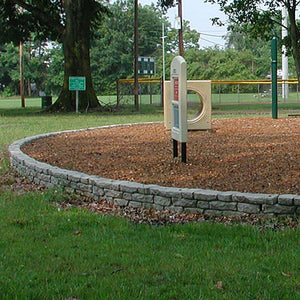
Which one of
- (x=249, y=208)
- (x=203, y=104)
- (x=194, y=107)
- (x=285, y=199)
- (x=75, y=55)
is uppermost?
(x=75, y=55)

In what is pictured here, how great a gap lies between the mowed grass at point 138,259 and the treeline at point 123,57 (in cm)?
5821

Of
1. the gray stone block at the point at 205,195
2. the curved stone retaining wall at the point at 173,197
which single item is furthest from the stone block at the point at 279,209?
the gray stone block at the point at 205,195

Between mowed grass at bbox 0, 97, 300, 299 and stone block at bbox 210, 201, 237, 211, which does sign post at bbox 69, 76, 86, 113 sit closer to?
mowed grass at bbox 0, 97, 300, 299

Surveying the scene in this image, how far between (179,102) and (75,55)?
20157 mm

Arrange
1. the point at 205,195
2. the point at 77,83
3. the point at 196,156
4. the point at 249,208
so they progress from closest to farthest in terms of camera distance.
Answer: the point at 249,208 < the point at 205,195 < the point at 196,156 < the point at 77,83

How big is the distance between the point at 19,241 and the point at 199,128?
9129 millimetres

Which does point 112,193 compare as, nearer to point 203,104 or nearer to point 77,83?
point 203,104

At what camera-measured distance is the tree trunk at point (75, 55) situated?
2798cm

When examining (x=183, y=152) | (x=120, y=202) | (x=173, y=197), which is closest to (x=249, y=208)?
(x=173, y=197)

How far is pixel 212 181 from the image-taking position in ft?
25.3

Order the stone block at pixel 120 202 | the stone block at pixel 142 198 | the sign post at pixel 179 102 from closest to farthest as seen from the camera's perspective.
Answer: the stone block at pixel 142 198 → the stone block at pixel 120 202 → the sign post at pixel 179 102

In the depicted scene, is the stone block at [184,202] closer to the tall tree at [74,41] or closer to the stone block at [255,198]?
the stone block at [255,198]

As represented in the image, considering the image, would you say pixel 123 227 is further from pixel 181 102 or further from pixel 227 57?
pixel 227 57

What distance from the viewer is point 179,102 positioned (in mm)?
8930
